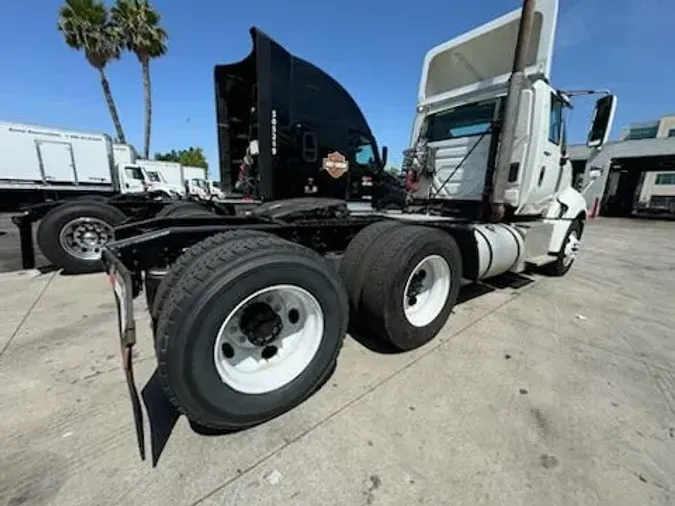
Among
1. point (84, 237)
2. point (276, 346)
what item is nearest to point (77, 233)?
point (84, 237)

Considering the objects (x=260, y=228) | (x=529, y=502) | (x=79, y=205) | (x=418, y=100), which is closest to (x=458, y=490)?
(x=529, y=502)

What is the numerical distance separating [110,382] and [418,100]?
18.4 feet

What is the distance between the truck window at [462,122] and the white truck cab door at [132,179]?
16.5 m

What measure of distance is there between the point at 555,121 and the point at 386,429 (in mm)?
4928

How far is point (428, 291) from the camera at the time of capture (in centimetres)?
329

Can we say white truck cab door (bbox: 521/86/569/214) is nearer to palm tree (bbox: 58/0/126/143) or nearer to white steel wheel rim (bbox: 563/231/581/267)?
white steel wheel rim (bbox: 563/231/581/267)

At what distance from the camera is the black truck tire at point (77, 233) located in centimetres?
483

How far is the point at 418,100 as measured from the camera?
18.2 feet

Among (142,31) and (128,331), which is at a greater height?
(142,31)

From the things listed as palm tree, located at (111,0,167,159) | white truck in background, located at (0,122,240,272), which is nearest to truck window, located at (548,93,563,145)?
white truck in background, located at (0,122,240,272)

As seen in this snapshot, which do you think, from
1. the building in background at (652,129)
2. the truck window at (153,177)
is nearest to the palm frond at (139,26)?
the truck window at (153,177)

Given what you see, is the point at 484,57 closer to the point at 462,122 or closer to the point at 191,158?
the point at 462,122

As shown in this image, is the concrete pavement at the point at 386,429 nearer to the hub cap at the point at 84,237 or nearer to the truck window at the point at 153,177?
the hub cap at the point at 84,237

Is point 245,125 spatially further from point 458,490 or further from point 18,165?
point 18,165
